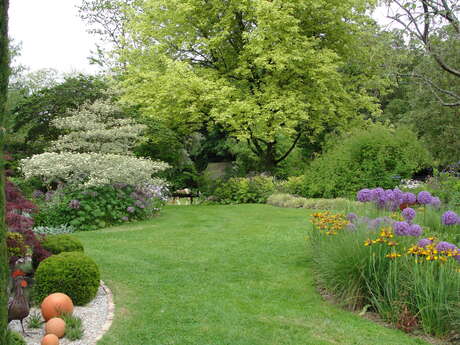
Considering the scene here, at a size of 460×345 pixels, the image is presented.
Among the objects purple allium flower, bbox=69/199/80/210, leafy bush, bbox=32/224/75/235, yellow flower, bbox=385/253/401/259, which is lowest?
leafy bush, bbox=32/224/75/235

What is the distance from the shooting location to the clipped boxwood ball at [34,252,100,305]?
15.7 ft

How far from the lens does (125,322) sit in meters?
4.45

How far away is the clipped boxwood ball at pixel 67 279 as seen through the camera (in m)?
4.79

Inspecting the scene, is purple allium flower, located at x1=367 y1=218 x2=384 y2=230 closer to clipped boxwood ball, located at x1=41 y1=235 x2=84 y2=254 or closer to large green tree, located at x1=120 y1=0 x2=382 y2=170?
clipped boxwood ball, located at x1=41 y1=235 x2=84 y2=254

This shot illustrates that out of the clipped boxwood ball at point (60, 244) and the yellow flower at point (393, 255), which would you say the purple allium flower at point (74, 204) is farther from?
the yellow flower at point (393, 255)

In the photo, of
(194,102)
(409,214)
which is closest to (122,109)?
(194,102)

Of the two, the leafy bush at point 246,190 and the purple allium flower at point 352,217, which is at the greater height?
the purple allium flower at point 352,217

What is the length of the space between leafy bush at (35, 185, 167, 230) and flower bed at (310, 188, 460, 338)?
5.93m

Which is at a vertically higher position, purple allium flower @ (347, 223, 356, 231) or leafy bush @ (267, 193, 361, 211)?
purple allium flower @ (347, 223, 356, 231)

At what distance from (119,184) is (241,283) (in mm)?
6229

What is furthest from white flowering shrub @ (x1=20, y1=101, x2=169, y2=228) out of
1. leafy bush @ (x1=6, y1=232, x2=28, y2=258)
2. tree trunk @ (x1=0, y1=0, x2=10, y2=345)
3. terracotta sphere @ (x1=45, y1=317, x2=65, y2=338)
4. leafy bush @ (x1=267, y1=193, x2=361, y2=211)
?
tree trunk @ (x1=0, y1=0, x2=10, y2=345)

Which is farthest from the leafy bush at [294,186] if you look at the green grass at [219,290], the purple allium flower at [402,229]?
the purple allium flower at [402,229]

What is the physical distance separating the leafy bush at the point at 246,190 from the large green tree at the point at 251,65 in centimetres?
152

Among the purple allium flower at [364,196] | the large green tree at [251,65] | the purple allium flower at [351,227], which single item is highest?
the large green tree at [251,65]
